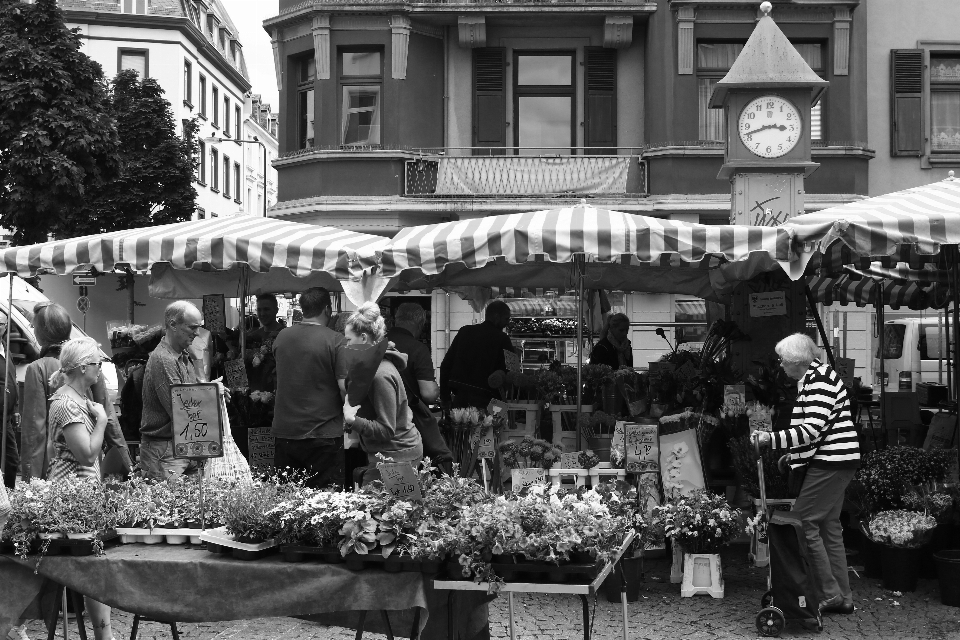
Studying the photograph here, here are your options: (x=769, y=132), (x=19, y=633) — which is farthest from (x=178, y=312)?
(x=769, y=132)

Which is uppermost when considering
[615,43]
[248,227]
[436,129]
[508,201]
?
[615,43]

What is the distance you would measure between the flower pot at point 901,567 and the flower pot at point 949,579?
0.20 m

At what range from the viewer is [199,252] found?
826 centimetres

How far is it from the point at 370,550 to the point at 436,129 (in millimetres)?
16040

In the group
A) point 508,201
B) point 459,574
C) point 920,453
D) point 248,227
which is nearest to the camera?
point 459,574

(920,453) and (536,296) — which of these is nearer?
(920,453)

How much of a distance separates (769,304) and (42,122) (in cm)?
1442

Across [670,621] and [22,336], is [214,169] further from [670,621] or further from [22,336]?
[670,621]

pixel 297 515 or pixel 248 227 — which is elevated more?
pixel 248 227

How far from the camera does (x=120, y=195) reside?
25234mm

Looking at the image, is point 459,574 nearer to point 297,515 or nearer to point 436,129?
point 297,515

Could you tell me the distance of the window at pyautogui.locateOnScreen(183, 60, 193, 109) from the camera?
4078 cm

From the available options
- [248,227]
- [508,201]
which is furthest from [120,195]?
[248,227]

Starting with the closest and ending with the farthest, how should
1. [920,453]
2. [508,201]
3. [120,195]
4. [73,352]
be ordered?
[73,352] → [920,453] → [508,201] → [120,195]
